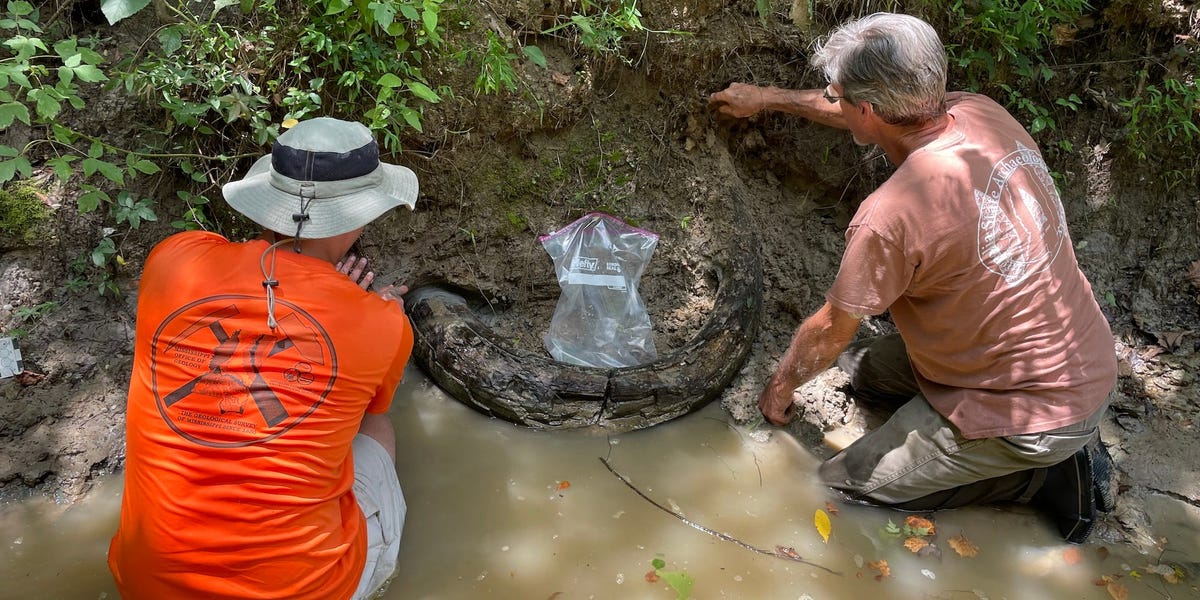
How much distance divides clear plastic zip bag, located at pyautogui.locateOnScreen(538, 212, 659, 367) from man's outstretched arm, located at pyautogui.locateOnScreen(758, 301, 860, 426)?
66 cm

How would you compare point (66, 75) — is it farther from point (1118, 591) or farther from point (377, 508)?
point (1118, 591)

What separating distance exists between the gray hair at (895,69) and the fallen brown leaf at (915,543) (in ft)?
5.00

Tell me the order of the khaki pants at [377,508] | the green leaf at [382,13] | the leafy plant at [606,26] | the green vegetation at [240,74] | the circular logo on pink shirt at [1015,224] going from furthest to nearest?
the leafy plant at [606,26]
the green vegetation at [240,74]
the green leaf at [382,13]
the circular logo on pink shirt at [1015,224]
the khaki pants at [377,508]

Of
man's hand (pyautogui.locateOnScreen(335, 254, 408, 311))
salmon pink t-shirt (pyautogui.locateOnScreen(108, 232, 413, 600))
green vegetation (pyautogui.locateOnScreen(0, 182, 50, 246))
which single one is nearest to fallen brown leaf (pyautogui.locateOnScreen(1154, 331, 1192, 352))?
man's hand (pyautogui.locateOnScreen(335, 254, 408, 311))

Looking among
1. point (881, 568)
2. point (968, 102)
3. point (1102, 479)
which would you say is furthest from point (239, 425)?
point (1102, 479)

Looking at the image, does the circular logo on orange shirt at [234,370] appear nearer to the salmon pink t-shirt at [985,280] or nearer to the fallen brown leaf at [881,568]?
the salmon pink t-shirt at [985,280]

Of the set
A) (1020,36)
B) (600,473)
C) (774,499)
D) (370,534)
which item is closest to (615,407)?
(600,473)

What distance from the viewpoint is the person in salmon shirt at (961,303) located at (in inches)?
89.2

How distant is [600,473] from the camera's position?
272cm

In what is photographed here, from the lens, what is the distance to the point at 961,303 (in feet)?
7.72

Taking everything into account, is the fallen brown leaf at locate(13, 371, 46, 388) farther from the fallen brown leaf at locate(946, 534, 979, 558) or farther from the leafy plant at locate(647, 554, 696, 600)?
the fallen brown leaf at locate(946, 534, 979, 558)

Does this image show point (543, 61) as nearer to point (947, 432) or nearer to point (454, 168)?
point (454, 168)

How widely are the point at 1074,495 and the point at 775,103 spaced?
2.00 m

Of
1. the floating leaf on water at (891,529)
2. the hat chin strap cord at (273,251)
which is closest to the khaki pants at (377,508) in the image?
the hat chin strap cord at (273,251)
